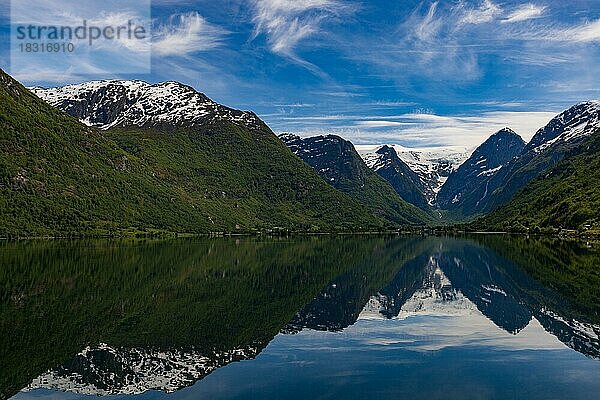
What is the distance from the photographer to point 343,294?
77500 millimetres

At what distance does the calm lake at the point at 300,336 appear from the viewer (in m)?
34.5

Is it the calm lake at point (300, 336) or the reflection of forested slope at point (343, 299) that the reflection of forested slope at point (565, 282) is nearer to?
the calm lake at point (300, 336)

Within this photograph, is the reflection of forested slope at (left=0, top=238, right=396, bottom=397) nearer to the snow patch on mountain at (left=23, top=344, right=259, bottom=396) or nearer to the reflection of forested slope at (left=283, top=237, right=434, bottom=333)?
the snow patch on mountain at (left=23, top=344, right=259, bottom=396)

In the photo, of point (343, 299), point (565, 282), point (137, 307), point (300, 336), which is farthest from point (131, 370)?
point (565, 282)

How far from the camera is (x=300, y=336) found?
50094mm

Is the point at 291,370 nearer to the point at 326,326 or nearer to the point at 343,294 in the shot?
the point at 326,326

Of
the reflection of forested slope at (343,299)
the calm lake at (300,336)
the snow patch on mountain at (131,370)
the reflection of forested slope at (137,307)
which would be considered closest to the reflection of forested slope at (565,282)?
the calm lake at (300,336)

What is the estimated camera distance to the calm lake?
34500 mm

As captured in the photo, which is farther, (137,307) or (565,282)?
(565,282)

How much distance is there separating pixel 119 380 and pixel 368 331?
940 inches

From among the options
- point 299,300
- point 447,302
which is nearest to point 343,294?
point 299,300

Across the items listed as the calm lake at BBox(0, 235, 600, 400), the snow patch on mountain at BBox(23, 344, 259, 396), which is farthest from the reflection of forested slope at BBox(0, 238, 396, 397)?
the snow patch on mountain at BBox(23, 344, 259, 396)

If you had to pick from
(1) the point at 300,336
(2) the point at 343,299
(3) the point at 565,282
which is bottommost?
(1) the point at 300,336

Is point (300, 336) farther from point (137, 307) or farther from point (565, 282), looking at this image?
point (565, 282)
